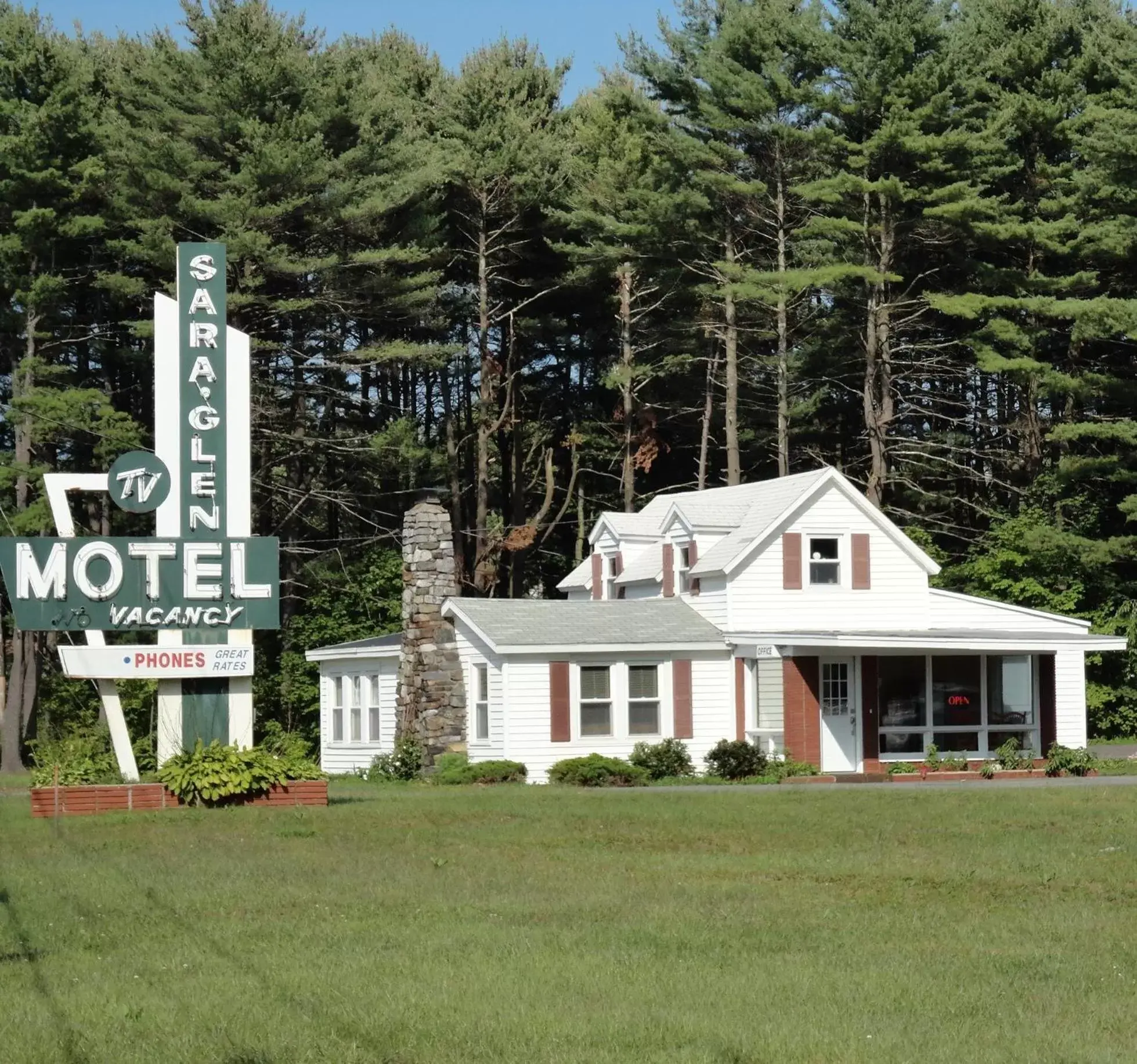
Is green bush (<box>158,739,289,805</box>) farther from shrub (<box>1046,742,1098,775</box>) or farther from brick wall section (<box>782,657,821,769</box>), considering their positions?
shrub (<box>1046,742,1098,775</box>)

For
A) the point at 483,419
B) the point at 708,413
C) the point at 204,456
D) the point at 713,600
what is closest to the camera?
the point at 204,456

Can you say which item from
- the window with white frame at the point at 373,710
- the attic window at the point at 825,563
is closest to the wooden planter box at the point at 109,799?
the window with white frame at the point at 373,710

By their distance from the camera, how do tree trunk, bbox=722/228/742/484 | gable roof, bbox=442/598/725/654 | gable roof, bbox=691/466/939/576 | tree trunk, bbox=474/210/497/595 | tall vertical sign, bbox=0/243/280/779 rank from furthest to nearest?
tree trunk, bbox=474/210/497/595, tree trunk, bbox=722/228/742/484, gable roof, bbox=691/466/939/576, gable roof, bbox=442/598/725/654, tall vertical sign, bbox=0/243/280/779

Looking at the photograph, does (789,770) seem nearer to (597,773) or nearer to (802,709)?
(802,709)

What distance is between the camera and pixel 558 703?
33.8 m

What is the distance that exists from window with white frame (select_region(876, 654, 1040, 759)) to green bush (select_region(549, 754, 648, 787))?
4.99 meters

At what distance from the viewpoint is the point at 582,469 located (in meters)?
53.0

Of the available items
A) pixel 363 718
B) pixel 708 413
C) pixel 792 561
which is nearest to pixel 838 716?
pixel 792 561

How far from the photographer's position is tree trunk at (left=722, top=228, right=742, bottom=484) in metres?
46.7

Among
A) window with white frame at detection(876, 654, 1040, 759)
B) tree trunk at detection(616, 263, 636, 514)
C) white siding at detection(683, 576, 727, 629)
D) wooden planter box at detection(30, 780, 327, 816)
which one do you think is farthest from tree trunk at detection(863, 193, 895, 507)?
wooden planter box at detection(30, 780, 327, 816)

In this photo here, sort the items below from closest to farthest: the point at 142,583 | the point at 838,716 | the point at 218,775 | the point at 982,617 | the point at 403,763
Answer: the point at 218,775 → the point at 142,583 → the point at 838,716 → the point at 403,763 → the point at 982,617

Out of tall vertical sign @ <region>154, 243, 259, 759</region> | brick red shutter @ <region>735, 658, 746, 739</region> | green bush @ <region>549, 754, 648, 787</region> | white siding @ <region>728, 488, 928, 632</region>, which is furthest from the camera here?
white siding @ <region>728, 488, 928, 632</region>

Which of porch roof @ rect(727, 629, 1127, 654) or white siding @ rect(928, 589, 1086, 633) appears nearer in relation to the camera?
porch roof @ rect(727, 629, 1127, 654)

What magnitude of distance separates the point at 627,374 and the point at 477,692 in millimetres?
16786
